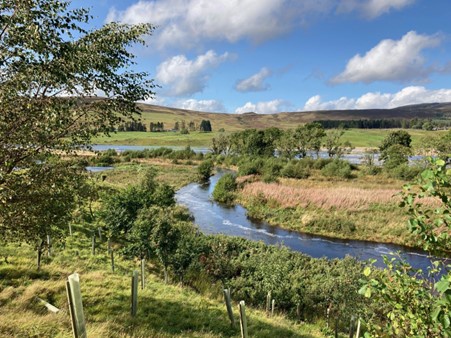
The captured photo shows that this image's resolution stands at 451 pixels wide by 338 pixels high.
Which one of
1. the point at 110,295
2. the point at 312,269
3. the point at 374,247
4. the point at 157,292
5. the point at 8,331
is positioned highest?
the point at 8,331

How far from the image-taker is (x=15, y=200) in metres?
7.99

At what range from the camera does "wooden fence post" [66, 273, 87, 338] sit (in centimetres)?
607

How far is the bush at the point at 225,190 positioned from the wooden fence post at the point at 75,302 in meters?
43.1

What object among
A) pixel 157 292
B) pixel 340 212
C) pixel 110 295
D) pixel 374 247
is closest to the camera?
pixel 110 295

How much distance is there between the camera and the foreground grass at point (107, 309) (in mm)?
8805

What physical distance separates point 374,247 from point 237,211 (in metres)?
18.2

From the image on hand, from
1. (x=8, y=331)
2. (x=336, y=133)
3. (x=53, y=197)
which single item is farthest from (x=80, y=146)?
(x=336, y=133)

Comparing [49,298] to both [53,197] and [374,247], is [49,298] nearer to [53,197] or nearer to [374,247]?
[53,197]

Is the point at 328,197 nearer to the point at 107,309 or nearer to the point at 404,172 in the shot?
the point at 404,172

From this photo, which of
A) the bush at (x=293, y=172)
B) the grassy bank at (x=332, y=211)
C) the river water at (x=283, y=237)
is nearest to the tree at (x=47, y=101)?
the river water at (x=283, y=237)

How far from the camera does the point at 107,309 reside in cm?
1161

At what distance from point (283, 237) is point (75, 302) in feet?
97.5

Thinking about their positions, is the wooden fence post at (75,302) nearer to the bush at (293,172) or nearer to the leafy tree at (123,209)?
the leafy tree at (123,209)

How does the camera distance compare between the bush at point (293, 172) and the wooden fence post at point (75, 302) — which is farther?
the bush at point (293, 172)
